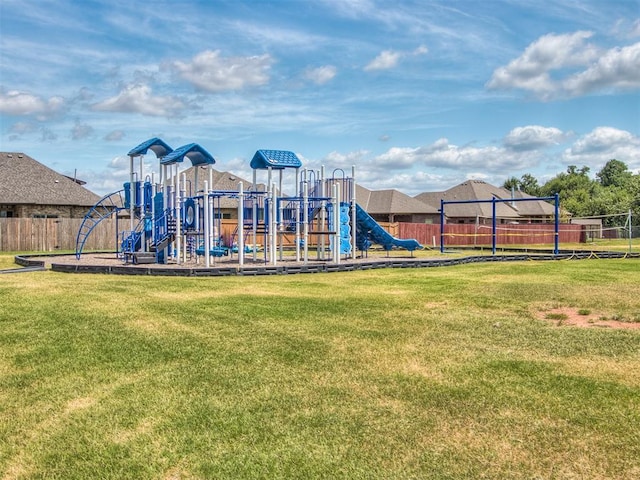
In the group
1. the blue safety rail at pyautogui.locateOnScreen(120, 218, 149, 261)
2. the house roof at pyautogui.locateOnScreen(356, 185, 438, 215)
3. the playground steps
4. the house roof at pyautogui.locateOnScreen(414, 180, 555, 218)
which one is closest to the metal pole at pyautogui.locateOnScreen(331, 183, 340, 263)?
the playground steps

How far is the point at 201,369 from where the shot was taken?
668cm

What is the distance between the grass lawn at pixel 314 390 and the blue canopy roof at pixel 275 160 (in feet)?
33.2

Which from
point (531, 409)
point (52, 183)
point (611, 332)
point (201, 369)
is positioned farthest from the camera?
point (52, 183)

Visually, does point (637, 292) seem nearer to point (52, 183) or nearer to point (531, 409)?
point (531, 409)

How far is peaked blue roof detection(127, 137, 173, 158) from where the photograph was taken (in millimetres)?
22203

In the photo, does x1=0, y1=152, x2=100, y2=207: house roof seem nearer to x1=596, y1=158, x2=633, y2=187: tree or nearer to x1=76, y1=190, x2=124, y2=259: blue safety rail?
x1=76, y1=190, x2=124, y2=259: blue safety rail

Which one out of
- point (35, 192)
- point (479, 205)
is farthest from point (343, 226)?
point (479, 205)

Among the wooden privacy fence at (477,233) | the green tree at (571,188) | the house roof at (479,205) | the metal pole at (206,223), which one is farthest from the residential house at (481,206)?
the metal pole at (206,223)

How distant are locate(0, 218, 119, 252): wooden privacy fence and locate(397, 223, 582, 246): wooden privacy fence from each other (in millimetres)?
21764

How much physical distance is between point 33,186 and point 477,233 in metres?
33.6

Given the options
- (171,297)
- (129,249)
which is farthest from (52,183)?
(171,297)

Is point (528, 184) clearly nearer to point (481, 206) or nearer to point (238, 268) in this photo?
point (481, 206)

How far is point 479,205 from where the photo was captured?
211ft

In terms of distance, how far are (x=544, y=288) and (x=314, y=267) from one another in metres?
7.49
